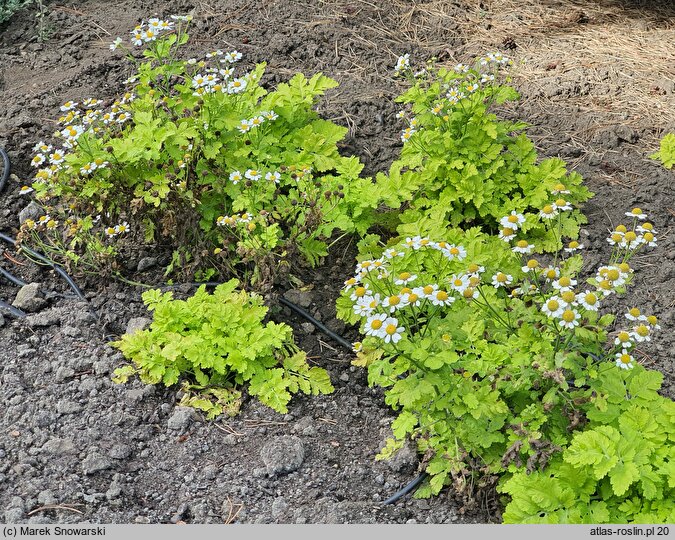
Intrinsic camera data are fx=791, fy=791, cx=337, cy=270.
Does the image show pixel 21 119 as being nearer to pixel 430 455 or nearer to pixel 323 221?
pixel 323 221

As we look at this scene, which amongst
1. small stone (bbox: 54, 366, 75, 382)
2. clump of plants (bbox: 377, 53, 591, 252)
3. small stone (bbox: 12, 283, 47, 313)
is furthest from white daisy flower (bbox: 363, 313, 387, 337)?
small stone (bbox: 12, 283, 47, 313)

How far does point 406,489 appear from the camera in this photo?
2.91m

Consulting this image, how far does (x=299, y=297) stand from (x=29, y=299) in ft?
4.06

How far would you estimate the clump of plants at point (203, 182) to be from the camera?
3555mm

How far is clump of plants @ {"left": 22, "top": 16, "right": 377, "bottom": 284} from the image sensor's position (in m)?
3.55

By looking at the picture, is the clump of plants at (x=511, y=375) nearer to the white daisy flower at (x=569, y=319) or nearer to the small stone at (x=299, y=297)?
the white daisy flower at (x=569, y=319)

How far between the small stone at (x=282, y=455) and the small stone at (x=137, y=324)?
2.73 ft

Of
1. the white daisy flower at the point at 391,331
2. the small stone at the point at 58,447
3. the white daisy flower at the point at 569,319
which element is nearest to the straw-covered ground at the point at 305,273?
the small stone at the point at 58,447

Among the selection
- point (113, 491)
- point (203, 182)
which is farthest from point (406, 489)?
point (203, 182)

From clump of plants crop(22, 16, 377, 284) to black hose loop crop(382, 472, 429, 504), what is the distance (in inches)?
44.6

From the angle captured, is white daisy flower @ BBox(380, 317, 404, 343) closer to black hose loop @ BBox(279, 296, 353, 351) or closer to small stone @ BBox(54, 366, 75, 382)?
black hose loop @ BBox(279, 296, 353, 351)

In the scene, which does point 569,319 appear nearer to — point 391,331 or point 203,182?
point 391,331

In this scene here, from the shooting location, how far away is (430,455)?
9.40 feet

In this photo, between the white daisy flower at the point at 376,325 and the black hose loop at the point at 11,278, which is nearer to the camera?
the white daisy flower at the point at 376,325
